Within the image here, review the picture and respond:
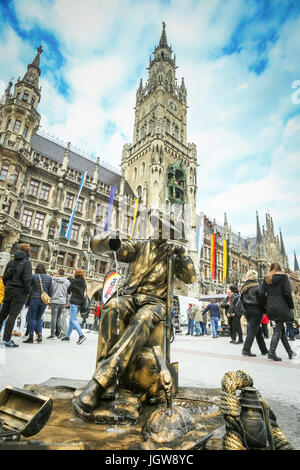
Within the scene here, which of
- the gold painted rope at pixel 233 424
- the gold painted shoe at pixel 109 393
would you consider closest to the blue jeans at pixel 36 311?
the gold painted shoe at pixel 109 393

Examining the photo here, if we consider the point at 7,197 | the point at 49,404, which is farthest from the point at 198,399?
the point at 7,197

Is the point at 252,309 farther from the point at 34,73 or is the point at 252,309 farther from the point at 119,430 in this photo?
the point at 34,73

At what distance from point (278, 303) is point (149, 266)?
3.38 metres

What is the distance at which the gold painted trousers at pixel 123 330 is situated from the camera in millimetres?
1541

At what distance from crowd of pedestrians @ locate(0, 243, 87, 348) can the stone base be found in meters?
3.09

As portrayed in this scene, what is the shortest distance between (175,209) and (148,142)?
32.1m

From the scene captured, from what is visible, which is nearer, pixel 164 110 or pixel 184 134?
pixel 164 110

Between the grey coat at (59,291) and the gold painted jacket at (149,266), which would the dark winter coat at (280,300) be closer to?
the gold painted jacket at (149,266)

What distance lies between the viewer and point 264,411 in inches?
43.8

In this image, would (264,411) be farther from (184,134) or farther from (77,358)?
(184,134)

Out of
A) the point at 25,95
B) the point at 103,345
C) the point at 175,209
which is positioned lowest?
the point at 103,345

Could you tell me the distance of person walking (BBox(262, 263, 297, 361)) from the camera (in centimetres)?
446
